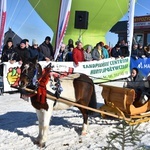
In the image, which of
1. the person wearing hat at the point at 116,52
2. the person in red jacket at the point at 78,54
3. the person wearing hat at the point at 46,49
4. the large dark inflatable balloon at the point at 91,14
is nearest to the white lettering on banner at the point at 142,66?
the person wearing hat at the point at 116,52

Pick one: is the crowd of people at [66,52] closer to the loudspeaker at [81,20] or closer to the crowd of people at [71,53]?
the crowd of people at [71,53]

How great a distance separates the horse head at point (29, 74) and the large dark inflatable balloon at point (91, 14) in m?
12.2

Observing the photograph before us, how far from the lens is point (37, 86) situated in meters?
5.25

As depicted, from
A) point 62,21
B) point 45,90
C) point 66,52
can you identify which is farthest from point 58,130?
point 62,21

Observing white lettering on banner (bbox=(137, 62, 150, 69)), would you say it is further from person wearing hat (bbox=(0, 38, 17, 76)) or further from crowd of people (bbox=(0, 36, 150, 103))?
person wearing hat (bbox=(0, 38, 17, 76))

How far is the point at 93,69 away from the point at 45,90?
703cm

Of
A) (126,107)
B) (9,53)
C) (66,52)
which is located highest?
(66,52)

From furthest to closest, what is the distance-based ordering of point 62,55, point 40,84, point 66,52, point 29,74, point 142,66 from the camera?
point 142,66 < point 66,52 < point 62,55 < point 40,84 < point 29,74

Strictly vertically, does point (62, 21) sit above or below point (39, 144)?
above

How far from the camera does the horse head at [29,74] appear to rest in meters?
5.09

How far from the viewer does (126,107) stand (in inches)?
243

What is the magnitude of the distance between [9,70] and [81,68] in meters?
2.89

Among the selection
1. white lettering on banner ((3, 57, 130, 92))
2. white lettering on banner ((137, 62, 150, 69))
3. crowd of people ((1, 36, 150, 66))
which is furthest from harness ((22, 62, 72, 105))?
white lettering on banner ((137, 62, 150, 69))

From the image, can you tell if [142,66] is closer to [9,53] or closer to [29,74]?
[9,53]
